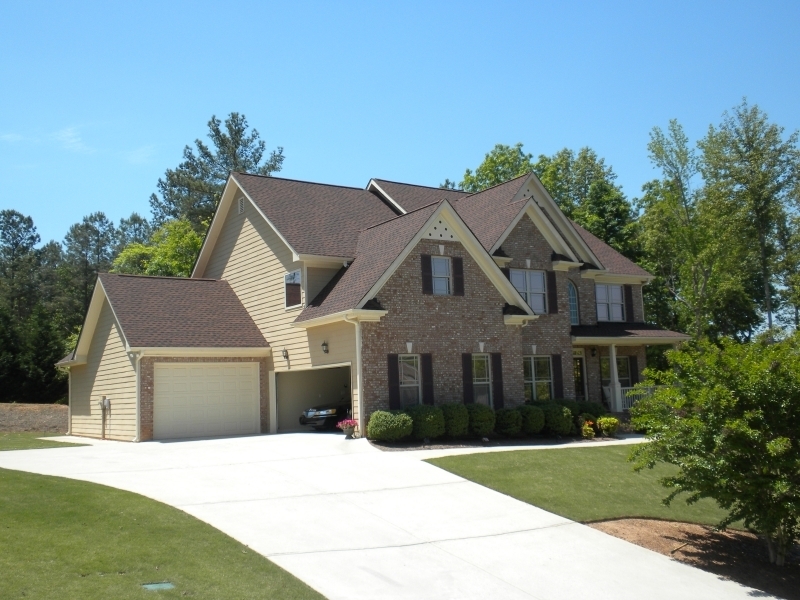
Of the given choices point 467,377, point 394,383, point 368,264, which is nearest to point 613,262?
point 467,377

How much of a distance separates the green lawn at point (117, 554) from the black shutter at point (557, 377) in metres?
17.4

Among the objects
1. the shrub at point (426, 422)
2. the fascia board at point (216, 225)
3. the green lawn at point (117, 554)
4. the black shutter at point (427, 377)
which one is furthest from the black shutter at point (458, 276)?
the green lawn at point (117, 554)

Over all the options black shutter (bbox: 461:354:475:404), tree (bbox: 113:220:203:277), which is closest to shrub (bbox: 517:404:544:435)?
black shutter (bbox: 461:354:475:404)

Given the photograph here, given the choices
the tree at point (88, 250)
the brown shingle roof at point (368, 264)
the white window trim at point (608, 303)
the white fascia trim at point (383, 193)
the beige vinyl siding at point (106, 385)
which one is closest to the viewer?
the brown shingle roof at point (368, 264)

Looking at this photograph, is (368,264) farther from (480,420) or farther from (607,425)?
(607,425)

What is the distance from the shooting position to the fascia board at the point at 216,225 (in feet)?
97.7

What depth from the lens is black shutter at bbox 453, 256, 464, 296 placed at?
2431 cm

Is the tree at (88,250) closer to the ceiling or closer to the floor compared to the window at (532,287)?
closer to the ceiling

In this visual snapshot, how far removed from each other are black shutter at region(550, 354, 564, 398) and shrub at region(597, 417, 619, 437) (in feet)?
9.21

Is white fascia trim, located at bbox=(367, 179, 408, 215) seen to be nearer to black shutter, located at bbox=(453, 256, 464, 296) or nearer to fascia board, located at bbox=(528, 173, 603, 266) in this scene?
fascia board, located at bbox=(528, 173, 603, 266)

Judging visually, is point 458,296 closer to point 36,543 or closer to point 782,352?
point 782,352

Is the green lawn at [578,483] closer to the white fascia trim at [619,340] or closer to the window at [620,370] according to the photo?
the white fascia trim at [619,340]

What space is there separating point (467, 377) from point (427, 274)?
340cm

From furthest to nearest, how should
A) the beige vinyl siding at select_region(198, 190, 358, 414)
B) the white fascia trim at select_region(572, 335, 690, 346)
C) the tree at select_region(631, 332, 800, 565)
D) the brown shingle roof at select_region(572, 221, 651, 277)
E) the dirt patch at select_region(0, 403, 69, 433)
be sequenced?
the dirt patch at select_region(0, 403, 69, 433), the brown shingle roof at select_region(572, 221, 651, 277), the white fascia trim at select_region(572, 335, 690, 346), the beige vinyl siding at select_region(198, 190, 358, 414), the tree at select_region(631, 332, 800, 565)
